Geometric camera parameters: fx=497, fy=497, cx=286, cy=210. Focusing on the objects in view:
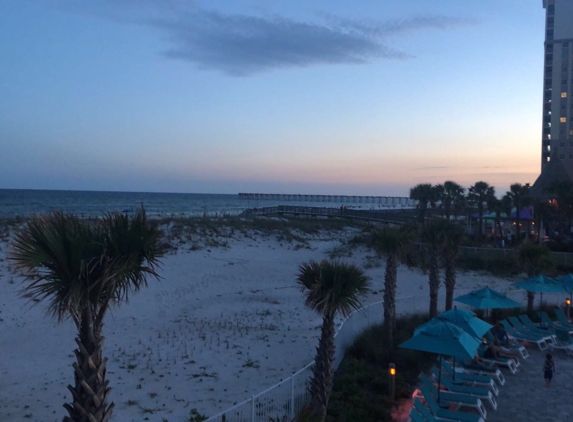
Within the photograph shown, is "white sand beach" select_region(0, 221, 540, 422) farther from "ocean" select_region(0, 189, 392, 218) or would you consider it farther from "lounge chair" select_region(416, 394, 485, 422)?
"ocean" select_region(0, 189, 392, 218)

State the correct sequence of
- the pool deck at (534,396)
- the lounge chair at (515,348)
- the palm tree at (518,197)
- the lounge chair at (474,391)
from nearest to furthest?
the pool deck at (534,396) < the lounge chair at (474,391) < the lounge chair at (515,348) < the palm tree at (518,197)

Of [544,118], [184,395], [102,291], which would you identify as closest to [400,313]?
[184,395]

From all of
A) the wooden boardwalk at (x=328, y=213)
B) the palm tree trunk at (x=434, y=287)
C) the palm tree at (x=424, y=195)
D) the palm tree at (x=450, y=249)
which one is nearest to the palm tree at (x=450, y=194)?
the palm tree at (x=424, y=195)

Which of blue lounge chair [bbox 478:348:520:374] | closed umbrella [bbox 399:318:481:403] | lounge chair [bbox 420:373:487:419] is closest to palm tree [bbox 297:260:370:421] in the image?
closed umbrella [bbox 399:318:481:403]

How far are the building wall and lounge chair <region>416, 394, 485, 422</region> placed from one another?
247 feet

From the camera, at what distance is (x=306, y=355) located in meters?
13.3

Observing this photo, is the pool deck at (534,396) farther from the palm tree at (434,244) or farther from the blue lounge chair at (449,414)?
the palm tree at (434,244)

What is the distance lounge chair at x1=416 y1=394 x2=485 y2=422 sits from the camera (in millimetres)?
8719

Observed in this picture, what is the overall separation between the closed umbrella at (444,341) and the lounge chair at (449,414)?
76 cm

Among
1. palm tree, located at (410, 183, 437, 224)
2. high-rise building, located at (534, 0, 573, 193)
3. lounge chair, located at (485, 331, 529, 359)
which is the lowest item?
lounge chair, located at (485, 331, 529, 359)

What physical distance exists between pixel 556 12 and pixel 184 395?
288ft

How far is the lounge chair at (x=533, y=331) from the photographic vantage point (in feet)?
47.1

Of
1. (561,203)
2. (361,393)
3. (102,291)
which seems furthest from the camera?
(561,203)

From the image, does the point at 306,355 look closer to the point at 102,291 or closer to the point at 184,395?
the point at 184,395
